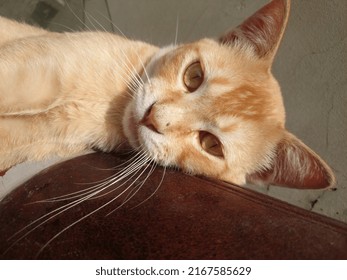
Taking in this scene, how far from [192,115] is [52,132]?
465 mm

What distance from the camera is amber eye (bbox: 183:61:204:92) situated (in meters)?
1.13

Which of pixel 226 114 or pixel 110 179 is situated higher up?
pixel 226 114

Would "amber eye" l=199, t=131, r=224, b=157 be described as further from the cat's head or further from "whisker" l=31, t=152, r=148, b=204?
"whisker" l=31, t=152, r=148, b=204

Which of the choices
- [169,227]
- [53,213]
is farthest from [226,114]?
[53,213]

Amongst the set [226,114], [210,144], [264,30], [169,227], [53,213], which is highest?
[264,30]

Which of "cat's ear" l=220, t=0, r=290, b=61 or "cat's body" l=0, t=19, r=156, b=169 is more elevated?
"cat's ear" l=220, t=0, r=290, b=61

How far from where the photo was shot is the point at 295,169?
1135mm

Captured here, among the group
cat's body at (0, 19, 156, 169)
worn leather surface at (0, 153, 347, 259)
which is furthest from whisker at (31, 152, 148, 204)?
cat's body at (0, 19, 156, 169)

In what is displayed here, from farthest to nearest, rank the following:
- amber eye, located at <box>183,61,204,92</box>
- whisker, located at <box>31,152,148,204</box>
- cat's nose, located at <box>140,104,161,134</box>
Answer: amber eye, located at <box>183,61,204,92</box> → cat's nose, located at <box>140,104,161,134</box> → whisker, located at <box>31,152,148,204</box>

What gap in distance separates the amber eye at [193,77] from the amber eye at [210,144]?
151mm

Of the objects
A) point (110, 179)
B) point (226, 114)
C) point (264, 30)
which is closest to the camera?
point (110, 179)

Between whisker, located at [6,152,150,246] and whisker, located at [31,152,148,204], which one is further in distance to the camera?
whisker, located at [31,152,148,204]

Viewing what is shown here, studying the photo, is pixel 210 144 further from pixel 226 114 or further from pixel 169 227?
pixel 169 227

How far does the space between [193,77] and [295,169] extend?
447mm
